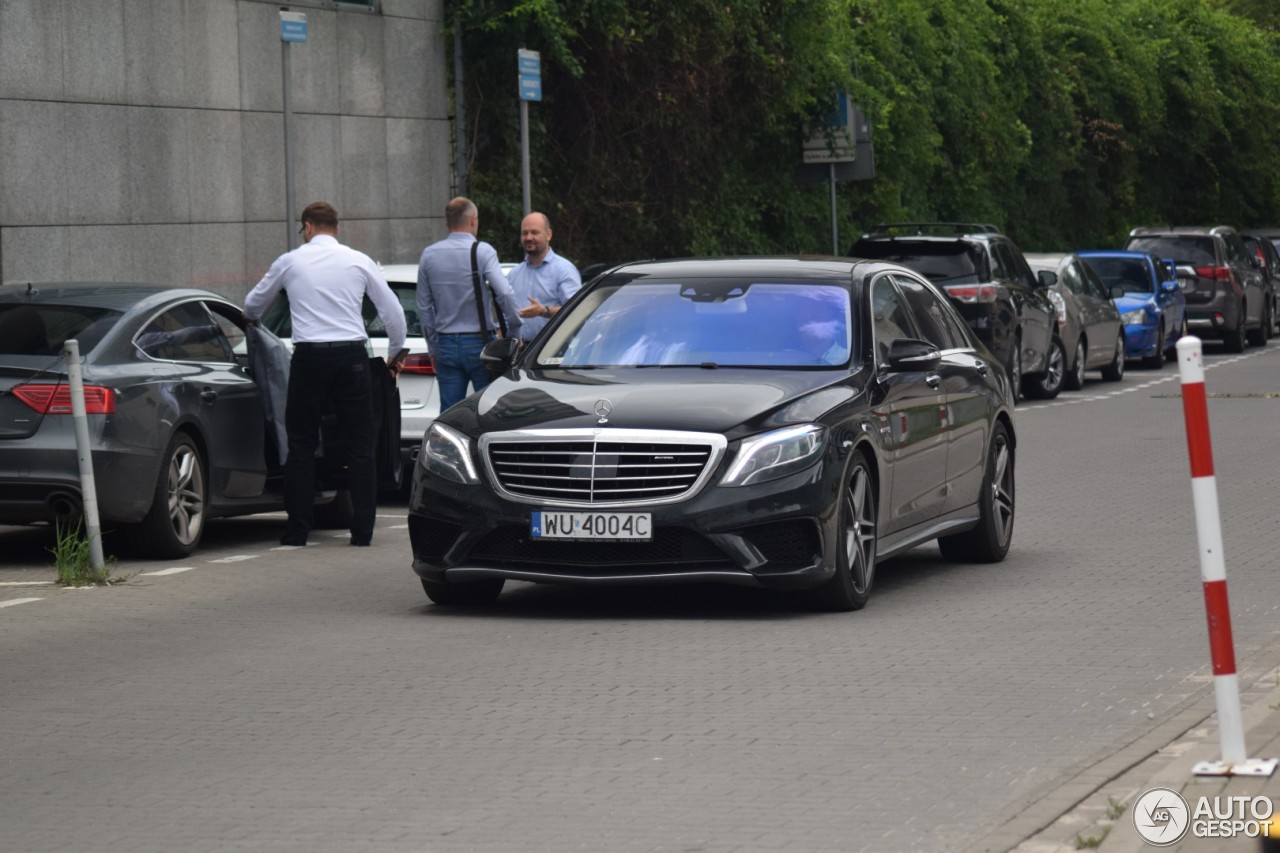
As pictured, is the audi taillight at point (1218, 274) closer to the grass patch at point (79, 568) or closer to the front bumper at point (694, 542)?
the grass patch at point (79, 568)

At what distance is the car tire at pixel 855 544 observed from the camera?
1018cm

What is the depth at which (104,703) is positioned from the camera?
27.6ft

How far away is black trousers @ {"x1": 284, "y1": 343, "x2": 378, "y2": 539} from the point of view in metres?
13.3

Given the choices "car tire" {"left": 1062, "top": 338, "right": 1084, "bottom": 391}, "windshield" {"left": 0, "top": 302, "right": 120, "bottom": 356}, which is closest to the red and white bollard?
"windshield" {"left": 0, "top": 302, "right": 120, "bottom": 356}

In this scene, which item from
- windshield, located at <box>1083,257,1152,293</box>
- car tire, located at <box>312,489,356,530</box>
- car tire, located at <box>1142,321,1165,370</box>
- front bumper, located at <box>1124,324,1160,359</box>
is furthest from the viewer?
windshield, located at <box>1083,257,1152,293</box>

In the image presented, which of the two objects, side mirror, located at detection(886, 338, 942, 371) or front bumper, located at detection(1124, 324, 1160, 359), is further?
front bumper, located at detection(1124, 324, 1160, 359)

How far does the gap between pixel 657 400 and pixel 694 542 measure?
712mm

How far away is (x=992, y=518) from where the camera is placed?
12258 millimetres

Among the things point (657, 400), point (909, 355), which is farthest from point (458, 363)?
point (657, 400)

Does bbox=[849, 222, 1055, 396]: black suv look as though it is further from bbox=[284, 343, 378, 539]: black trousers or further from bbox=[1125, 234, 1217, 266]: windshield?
bbox=[1125, 234, 1217, 266]: windshield

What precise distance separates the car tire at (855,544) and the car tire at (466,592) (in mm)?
1466

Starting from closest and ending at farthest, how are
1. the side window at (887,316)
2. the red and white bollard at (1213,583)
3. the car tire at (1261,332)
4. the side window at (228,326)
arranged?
1. the red and white bollard at (1213,583)
2. the side window at (887,316)
3. the side window at (228,326)
4. the car tire at (1261,332)

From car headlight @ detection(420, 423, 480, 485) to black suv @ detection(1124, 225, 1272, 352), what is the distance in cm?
2843

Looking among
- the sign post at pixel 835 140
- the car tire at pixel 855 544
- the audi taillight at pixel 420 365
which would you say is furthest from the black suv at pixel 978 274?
the car tire at pixel 855 544
